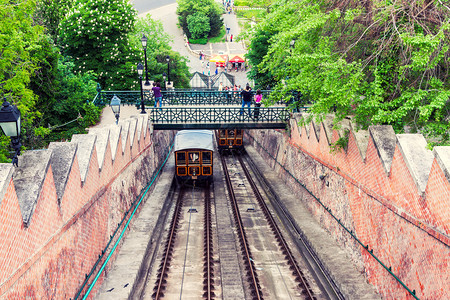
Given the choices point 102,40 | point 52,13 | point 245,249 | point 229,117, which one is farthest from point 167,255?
point 52,13

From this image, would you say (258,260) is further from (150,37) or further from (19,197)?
(150,37)

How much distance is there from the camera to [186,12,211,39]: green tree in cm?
6788

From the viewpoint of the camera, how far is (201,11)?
69.3 meters

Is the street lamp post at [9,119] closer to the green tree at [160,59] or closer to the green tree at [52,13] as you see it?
the green tree at [52,13]

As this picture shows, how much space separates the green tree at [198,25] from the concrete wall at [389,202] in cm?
5584

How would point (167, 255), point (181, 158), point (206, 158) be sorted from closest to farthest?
point (167, 255) < point (181, 158) < point (206, 158)

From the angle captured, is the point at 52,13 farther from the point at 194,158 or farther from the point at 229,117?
the point at 229,117

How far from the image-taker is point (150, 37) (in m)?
40.6

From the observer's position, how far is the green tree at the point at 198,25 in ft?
223

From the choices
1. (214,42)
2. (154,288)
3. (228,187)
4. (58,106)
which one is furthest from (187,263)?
(214,42)

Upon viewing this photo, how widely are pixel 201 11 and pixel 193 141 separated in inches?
2085

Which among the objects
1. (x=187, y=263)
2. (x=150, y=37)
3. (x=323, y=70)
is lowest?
(x=187, y=263)

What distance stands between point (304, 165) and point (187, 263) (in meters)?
6.95

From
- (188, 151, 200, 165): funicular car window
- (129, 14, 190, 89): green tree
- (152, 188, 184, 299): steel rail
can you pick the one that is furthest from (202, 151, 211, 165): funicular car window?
(129, 14, 190, 89): green tree
